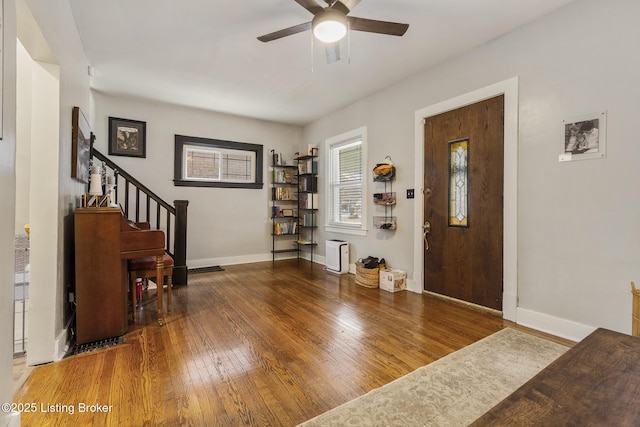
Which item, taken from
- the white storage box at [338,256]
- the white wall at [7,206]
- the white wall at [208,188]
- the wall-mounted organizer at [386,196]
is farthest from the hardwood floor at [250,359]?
the white wall at [208,188]

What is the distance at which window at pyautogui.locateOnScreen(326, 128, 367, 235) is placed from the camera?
4.49 meters

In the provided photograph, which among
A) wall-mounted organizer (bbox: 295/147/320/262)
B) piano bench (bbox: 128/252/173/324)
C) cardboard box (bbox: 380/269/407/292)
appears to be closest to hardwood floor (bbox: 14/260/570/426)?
cardboard box (bbox: 380/269/407/292)

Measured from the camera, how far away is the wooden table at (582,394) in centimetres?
65

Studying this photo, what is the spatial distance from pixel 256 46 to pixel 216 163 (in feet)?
8.69

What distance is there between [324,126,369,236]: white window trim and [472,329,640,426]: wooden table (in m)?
3.47

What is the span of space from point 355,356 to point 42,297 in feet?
7.27

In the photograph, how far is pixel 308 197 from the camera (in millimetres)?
5434

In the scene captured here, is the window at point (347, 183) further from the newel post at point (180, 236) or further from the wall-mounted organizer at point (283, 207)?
the newel post at point (180, 236)

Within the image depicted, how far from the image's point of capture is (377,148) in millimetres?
4164

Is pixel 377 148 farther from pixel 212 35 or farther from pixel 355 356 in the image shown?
pixel 355 356

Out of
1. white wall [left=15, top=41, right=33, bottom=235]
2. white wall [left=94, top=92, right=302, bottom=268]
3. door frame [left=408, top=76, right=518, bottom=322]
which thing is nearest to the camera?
white wall [left=15, top=41, right=33, bottom=235]

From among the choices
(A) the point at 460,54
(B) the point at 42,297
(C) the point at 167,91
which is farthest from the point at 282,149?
(B) the point at 42,297

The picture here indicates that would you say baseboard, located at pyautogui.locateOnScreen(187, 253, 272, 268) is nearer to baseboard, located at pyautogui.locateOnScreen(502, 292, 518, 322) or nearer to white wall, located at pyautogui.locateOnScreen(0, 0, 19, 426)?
white wall, located at pyautogui.locateOnScreen(0, 0, 19, 426)

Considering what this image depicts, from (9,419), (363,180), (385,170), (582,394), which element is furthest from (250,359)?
(363,180)
